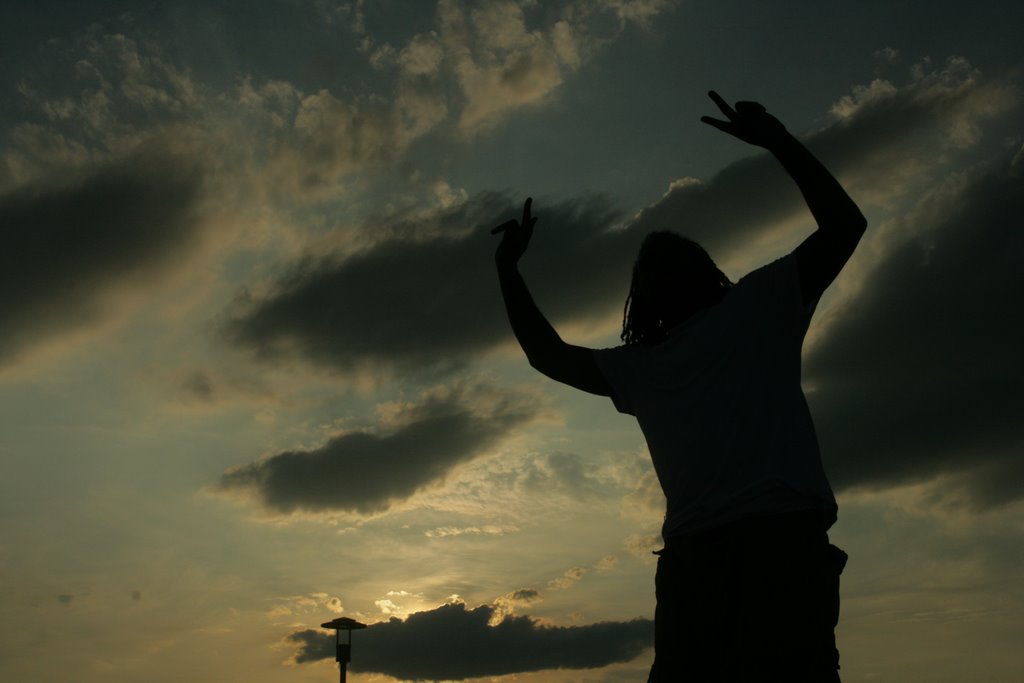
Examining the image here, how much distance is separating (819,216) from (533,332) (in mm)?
1119

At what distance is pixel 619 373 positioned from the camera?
9.53ft

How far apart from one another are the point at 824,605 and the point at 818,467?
1.19ft

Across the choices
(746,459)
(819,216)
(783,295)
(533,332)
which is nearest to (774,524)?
(746,459)

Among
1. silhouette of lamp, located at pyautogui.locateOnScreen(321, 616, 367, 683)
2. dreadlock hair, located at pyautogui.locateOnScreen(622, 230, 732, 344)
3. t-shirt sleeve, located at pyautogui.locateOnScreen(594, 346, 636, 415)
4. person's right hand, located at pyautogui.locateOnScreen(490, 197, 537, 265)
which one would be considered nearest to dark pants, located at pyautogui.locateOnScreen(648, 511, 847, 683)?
t-shirt sleeve, located at pyautogui.locateOnScreen(594, 346, 636, 415)

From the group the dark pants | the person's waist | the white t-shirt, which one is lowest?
the dark pants

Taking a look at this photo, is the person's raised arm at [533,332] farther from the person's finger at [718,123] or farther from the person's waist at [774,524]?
the person's finger at [718,123]

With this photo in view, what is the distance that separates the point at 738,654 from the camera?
236 cm

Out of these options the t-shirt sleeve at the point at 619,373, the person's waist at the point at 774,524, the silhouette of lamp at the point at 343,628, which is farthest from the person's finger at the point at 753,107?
the silhouette of lamp at the point at 343,628

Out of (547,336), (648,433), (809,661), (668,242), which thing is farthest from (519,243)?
(809,661)

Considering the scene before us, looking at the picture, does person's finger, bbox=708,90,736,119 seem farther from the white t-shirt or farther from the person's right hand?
the person's right hand

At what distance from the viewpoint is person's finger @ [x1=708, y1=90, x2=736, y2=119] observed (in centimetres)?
286

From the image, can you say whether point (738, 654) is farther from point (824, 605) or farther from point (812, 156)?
point (812, 156)

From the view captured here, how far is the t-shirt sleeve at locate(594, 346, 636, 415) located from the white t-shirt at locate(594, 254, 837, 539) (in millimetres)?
71

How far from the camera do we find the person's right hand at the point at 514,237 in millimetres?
3574
